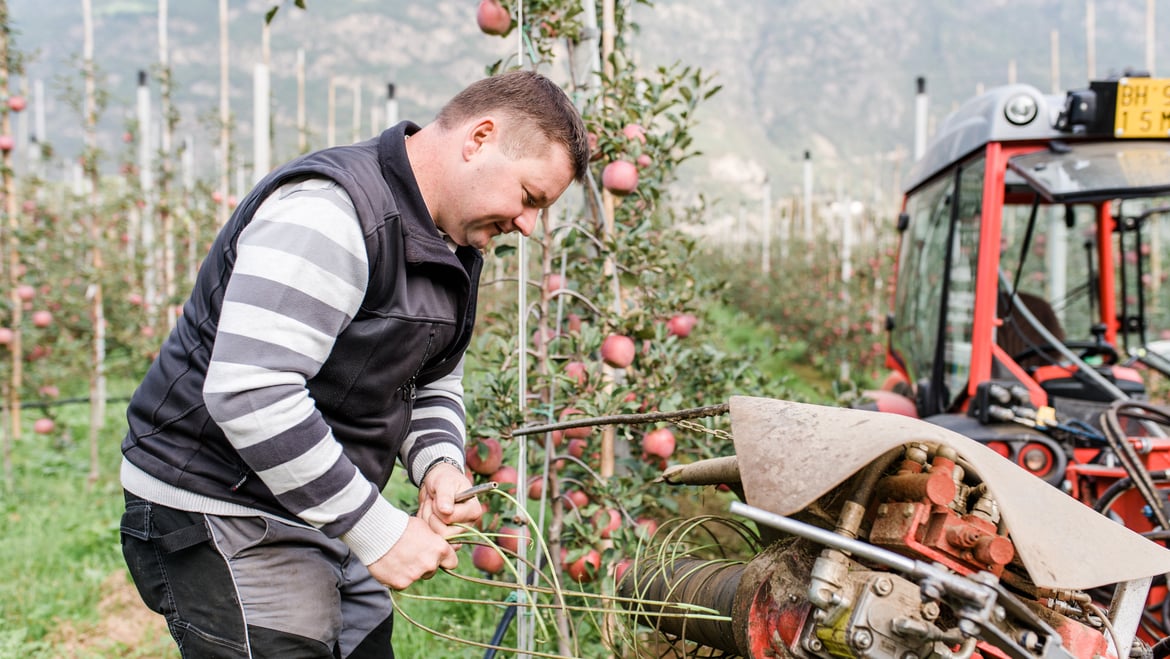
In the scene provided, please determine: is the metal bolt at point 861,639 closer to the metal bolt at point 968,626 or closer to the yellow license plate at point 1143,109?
the metal bolt at point 968,626

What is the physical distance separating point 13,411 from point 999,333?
6.67 meters

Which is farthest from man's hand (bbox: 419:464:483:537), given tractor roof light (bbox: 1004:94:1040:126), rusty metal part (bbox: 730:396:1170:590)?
tractor roof light (bbox: 1004:94:1040:126)

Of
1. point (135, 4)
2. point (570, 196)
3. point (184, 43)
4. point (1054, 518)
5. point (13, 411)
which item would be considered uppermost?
point (135, 4)

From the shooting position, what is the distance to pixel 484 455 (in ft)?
8.15

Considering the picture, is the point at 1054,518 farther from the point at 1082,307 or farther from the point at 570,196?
the point at 1082,307

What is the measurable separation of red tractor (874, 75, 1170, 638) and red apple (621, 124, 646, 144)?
1301mm

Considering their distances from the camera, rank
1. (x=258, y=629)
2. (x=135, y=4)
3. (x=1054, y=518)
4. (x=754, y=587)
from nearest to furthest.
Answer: (x=1054, y=518), (x=754, y=587), (x=258, y=629), (x=135, y=4)

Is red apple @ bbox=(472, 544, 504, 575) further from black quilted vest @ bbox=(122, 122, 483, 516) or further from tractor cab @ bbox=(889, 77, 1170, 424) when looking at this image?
tractor cab @ bbox=(889, 77, 1170, 424)

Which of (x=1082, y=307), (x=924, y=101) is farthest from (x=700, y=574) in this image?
(x=924, y=101)

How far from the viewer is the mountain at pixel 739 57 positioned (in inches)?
2431

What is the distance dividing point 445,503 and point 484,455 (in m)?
0.84

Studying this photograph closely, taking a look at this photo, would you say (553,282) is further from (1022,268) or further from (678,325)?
(1022,268)

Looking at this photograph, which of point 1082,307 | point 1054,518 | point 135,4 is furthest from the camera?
point 135,4

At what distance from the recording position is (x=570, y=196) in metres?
2.90
